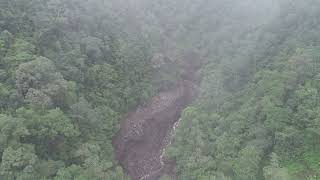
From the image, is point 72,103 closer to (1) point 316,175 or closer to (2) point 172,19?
(1) point 316,175

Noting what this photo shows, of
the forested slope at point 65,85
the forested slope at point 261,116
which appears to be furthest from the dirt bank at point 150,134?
the forested slope at point 261,116

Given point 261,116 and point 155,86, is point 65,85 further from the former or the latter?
point 261,116

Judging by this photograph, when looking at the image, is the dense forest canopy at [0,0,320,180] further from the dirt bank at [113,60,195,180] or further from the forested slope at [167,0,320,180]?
the dirt bank at [113,60,195,180]

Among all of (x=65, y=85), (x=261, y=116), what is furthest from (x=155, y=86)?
(x=261, y=116)

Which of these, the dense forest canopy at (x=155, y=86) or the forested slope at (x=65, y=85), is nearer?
the forested slope at (x=65, y=85)

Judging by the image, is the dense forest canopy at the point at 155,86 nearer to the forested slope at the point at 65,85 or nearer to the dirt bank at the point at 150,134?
the forested slope at the point at 65,85
